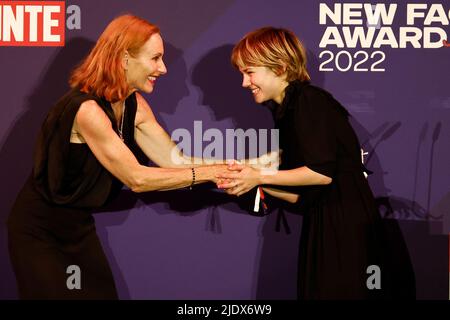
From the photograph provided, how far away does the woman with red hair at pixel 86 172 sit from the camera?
2.75m

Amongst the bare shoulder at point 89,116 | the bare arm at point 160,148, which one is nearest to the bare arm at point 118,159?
the bare shoulder at point 89,116

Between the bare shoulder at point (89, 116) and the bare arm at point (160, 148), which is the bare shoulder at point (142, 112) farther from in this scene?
the bare shoulder at point (89, 116)

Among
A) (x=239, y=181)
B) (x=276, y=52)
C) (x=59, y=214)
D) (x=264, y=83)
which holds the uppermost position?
(x=276, y=52)

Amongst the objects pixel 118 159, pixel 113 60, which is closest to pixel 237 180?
pixel 118 159

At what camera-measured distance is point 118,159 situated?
2824mm

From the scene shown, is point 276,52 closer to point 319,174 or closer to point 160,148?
point 319,174

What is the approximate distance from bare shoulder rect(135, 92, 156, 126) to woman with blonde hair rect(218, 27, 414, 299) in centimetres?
53

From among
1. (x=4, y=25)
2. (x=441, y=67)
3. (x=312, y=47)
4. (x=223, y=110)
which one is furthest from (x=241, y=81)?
(x=4, y=25)

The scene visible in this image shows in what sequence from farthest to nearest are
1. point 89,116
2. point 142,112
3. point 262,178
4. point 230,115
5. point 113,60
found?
point 230,115 → point 142,112 → point 262,178 → point 113,60 → point 89,116

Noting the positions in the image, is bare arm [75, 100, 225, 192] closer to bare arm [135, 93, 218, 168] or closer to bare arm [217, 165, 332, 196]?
bare arm [217, 165, 332, 196]

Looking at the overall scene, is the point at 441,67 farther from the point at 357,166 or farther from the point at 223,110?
the point at 223,110

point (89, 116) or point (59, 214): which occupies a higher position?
point (89, 116)

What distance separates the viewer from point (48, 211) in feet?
9.13

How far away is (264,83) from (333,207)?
66 centimetres
